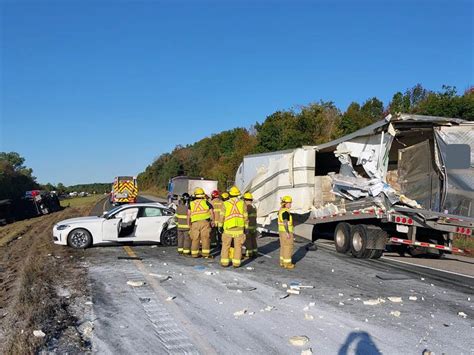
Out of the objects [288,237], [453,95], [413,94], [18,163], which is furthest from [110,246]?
[18,163]

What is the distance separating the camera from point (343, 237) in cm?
1250

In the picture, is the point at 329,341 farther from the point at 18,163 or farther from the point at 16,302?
the point at 18,163

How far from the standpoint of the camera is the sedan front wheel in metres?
12.4

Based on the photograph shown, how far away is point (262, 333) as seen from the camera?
17.7ft

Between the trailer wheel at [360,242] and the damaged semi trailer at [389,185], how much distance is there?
0.02m

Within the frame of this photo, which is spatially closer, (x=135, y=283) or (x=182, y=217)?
(x=135, y=283)

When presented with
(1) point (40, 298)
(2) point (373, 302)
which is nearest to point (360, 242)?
(2) point (373, 302)

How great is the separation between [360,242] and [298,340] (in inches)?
275

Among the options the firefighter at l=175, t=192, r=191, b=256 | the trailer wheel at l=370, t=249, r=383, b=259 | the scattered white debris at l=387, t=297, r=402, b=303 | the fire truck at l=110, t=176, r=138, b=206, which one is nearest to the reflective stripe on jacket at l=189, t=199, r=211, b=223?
the firefighter at l=175, t=192, r=191, b=256

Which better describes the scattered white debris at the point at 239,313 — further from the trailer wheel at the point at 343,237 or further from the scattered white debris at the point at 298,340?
the trailer wheel at the point at 343,237

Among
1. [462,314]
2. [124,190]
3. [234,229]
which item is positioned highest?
[124,190]

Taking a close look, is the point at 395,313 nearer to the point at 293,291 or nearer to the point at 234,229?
the point at 293,291

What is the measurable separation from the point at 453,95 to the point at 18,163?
95.7 meters

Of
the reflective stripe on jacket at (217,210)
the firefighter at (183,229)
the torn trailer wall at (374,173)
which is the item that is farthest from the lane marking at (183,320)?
the torn trailer wall at (374,173)
